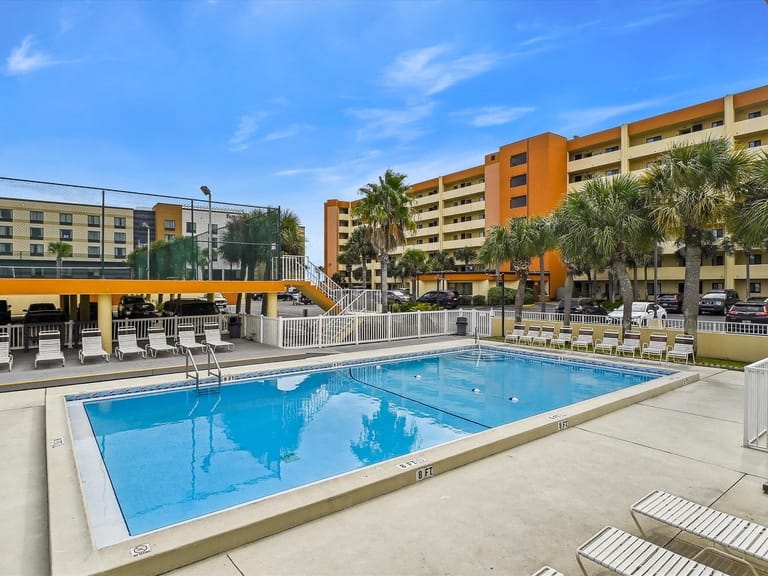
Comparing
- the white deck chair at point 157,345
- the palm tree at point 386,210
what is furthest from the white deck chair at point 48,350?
the palm tree at point 386,210

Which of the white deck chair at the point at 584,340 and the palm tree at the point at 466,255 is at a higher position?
the palm tree at the point at 466,255

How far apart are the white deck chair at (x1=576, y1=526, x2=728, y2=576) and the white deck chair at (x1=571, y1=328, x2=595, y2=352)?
14.9 metres

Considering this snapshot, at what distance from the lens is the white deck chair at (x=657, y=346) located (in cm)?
1496

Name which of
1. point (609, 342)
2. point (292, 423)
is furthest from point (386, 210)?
point (292, 423)

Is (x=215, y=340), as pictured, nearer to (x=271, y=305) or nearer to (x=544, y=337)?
(x=271, y=305)

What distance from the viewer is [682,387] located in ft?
37.1

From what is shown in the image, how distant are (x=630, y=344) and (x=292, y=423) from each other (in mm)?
12257

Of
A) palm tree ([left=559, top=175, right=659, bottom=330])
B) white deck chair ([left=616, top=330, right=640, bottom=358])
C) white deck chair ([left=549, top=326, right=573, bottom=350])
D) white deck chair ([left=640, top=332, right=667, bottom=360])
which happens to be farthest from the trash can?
white deck chair ([left=640, top=332, right=667, bottom=360])

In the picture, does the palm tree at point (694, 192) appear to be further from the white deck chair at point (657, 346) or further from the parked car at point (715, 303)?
the parked car at point (715, 303)

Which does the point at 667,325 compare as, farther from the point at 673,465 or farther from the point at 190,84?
the point at 190,84

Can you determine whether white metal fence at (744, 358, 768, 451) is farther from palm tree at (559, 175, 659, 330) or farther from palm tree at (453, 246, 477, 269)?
palm tree at (453, 246, 477, 269)

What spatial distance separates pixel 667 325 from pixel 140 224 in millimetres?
19485

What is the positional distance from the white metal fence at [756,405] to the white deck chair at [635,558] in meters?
4.21

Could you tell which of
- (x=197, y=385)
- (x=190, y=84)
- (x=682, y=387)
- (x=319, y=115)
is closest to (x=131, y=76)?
(x=190, y=84)
